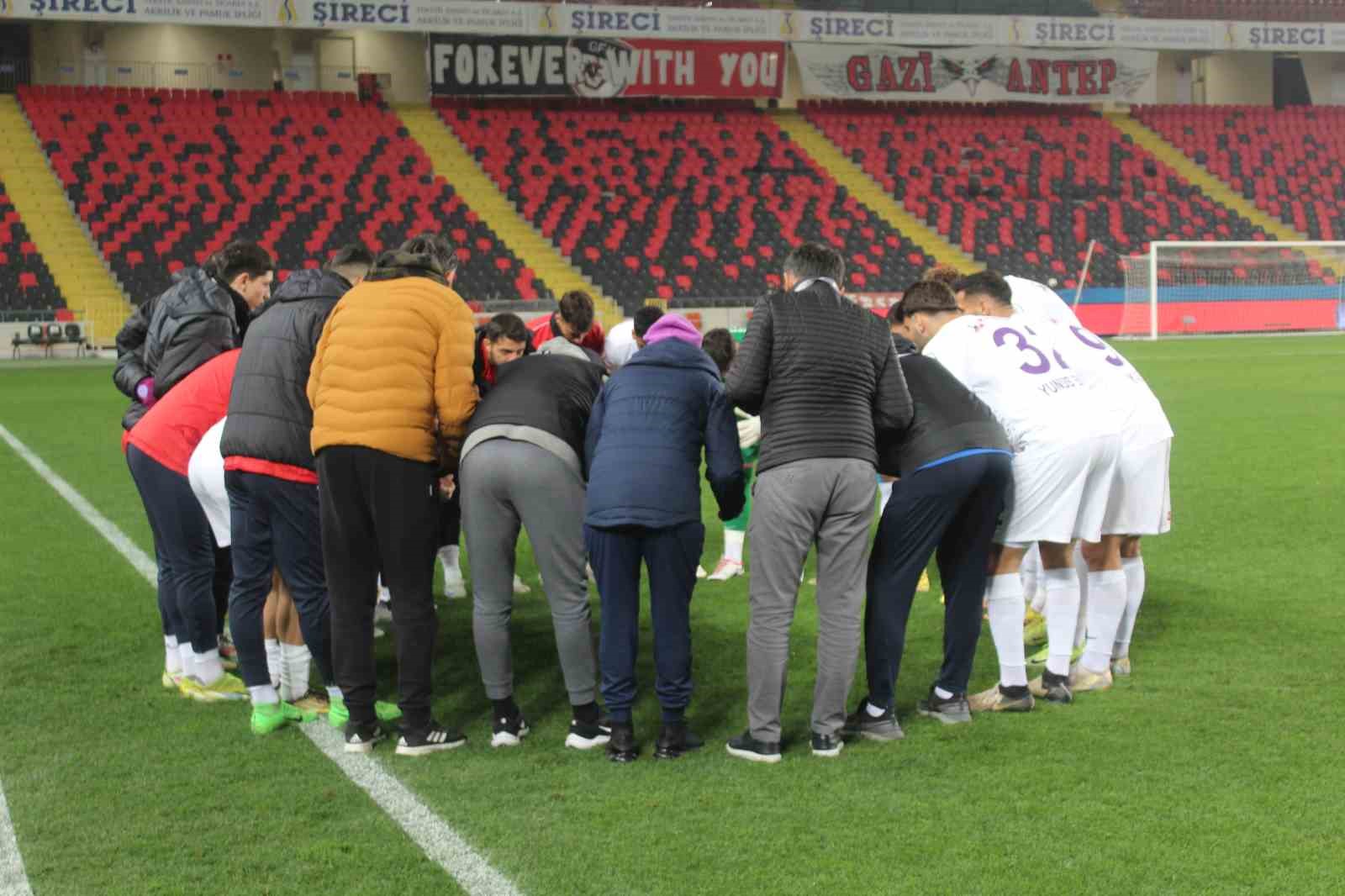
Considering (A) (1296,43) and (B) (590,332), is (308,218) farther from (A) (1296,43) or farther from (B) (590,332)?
(A) (1296,43)

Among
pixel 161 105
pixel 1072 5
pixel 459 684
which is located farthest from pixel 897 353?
pixel 1072 5

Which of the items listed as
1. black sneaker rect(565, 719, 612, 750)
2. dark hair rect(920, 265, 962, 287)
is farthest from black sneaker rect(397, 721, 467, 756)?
dark hair rect(920, 265, 962, 287)

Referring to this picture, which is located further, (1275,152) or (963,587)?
(1275,152)

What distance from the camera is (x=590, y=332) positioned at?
8062 millimetres

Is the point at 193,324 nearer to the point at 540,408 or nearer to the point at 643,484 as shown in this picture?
the point at 540,408

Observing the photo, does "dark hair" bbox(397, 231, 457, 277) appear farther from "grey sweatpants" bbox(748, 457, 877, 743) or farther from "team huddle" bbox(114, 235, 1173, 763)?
"grey sweatpants" bbox(748, 457, 877, 743)

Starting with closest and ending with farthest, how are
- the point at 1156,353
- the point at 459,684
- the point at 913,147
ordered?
the point at 459,684
the point at 1156,353
the point at 913,147

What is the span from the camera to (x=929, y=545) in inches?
220

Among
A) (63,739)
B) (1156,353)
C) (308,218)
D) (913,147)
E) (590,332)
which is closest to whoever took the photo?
(63,739)

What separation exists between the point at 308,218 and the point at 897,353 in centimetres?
2852

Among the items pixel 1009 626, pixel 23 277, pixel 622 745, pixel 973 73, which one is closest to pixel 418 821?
pixel 622 745

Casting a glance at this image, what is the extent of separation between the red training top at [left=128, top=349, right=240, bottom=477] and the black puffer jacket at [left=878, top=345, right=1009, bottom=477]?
270cm

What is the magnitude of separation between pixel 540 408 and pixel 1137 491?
2521 millimetres

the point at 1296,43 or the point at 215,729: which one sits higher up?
the point at 1296,43
